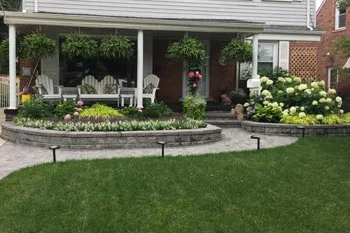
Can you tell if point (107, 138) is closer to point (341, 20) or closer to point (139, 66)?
point (139, 66)

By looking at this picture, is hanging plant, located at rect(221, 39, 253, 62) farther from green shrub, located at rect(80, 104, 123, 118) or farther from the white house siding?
green shrub, located at rect(80, 104, 123, 118)

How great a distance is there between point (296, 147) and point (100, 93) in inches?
242

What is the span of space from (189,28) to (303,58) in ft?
18.2

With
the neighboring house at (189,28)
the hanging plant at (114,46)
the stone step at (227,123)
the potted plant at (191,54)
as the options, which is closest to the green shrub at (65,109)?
the hanging plant at (114,46)

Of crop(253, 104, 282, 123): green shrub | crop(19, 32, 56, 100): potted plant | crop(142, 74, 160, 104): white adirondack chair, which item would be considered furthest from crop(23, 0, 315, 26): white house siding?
crop(253, 104, 282, 123): green shrub

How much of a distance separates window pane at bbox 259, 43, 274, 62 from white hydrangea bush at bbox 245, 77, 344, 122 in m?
3.21

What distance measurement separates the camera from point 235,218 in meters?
4.56

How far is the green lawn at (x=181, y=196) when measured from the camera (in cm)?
438

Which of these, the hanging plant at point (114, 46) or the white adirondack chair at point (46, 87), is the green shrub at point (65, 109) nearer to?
the white adirondack chair at point (46, 87)

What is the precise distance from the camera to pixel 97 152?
8.12 metres

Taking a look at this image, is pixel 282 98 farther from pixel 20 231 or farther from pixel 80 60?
pixel 20 231

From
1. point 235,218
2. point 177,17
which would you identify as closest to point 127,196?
point 235,218

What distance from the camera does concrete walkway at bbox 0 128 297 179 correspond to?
7.26 meters

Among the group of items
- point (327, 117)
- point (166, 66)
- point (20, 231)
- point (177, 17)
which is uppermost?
point (177, 17)
